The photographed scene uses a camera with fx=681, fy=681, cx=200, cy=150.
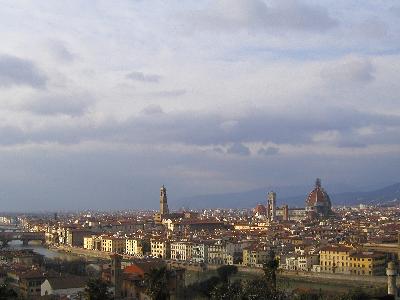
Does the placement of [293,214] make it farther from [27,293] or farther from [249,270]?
[27,293]

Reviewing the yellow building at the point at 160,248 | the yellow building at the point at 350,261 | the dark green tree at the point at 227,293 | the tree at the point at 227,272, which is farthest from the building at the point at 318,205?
the dark green tree at the point at 227,293

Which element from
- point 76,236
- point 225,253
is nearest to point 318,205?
point 76,236

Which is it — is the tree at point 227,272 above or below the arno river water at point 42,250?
above

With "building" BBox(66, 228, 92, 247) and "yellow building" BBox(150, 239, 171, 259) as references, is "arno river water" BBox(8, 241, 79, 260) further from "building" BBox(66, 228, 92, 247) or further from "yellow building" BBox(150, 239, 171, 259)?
"yellow building" BBox(150, 239, 171, 259)

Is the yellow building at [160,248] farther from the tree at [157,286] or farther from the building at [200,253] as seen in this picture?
the tree at [157,286]

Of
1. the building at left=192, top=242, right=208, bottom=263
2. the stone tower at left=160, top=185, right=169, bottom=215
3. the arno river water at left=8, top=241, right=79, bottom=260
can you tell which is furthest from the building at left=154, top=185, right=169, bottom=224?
the building at left=192, top=242, right=208, bottom=263

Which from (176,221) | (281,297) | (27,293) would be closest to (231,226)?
(176,221)

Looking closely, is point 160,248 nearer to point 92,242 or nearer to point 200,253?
point 200,253
